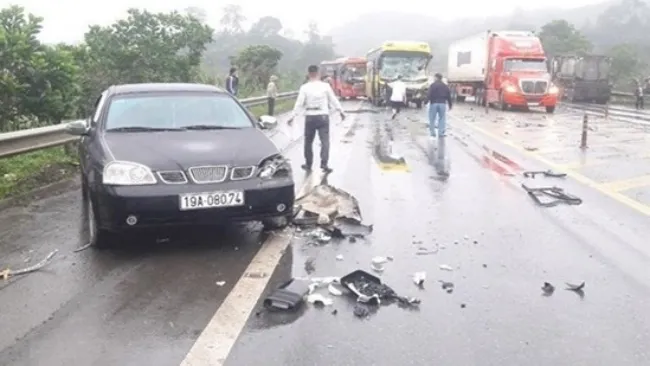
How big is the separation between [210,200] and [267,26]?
128m

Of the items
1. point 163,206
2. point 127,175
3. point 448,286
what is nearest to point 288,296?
point 448,286

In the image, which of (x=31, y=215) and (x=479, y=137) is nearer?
(x=31, y=215)

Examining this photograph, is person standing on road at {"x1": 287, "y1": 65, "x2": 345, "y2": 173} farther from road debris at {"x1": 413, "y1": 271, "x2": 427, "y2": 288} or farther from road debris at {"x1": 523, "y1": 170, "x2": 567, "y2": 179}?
road debris at {"x1": 413, "y1": 271, "x2": 427, "y2": 288}

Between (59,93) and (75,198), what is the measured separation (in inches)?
167

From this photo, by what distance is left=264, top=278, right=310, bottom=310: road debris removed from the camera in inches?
189

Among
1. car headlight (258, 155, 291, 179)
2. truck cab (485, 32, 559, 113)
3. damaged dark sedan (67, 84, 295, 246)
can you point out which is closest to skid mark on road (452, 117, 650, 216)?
car headlight (258, 155, 291, 179)

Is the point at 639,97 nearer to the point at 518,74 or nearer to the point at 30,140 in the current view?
the point at 518,74

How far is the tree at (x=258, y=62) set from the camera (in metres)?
43.2

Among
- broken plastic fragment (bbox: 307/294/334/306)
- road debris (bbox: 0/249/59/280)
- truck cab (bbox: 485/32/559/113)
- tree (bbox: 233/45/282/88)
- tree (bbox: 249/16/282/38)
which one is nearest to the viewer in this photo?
broken plastic fragment (bbox: 307/294/334/306)

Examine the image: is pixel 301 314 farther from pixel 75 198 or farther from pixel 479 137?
pixel 479 137

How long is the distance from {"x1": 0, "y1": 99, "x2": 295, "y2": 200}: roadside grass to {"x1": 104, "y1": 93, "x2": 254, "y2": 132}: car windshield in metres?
2.59

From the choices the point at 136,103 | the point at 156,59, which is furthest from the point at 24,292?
the point at 156,59

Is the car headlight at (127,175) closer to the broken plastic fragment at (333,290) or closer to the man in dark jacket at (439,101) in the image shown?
the broken plastic fragment at (333,290)

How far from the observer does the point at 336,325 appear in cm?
452
